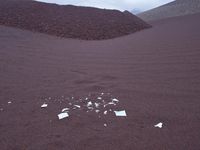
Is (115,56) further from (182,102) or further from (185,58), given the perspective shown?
(182,102)

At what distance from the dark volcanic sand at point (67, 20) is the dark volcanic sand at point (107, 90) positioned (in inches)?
167

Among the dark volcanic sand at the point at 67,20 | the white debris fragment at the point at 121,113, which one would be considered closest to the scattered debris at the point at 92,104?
the white debris fragment at the point at 121,113

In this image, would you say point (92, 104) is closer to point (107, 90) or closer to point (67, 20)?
point (107, 90)

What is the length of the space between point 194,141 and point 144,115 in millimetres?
713

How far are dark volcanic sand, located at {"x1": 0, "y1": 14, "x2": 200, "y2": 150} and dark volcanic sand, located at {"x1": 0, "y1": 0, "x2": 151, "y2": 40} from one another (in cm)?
424

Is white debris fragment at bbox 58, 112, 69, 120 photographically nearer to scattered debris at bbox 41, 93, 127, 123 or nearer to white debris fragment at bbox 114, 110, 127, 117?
scattered debris at bbox 41, 93, 127, 123

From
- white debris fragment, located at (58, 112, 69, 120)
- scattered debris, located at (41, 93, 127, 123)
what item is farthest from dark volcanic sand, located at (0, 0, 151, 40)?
white debris fragment, located at (58, 112, 69, 120)

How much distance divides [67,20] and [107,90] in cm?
893

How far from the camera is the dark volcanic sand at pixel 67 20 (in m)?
10.9

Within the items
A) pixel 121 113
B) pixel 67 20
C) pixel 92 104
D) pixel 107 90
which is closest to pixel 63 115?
pixel 92 104

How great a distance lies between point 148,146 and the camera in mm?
2447

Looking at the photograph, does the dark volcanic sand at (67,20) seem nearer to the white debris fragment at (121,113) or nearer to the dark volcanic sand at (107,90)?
the dark volcanic sand at (107,90)

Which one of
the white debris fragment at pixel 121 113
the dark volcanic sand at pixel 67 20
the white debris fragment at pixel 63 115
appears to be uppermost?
the dark volcanic sand at pixel 67 20

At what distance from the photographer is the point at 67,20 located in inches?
480
